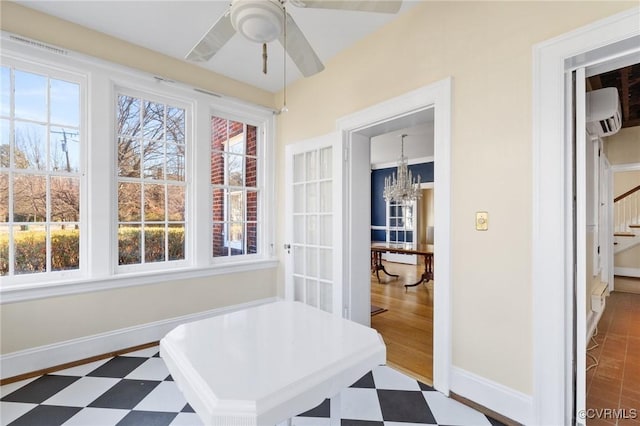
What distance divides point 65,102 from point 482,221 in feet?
11.5

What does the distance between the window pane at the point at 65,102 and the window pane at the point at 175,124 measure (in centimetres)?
75

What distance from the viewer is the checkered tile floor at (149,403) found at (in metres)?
1.83

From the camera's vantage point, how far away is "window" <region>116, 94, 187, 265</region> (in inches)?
112

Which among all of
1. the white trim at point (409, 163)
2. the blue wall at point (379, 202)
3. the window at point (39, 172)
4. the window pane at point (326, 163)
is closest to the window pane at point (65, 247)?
the window at point (39, 172)

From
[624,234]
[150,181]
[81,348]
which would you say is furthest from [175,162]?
[624,234]

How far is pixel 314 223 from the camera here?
331 centimetres

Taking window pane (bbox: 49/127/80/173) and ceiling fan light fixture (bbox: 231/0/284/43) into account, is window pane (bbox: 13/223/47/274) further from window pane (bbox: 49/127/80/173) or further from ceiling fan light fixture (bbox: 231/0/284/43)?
ceiling fan light fixture (bbox: 231/0/284/43)

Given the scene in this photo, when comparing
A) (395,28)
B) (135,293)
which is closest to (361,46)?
(395,28)

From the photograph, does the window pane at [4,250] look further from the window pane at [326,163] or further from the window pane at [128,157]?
the window pane at [326,163]

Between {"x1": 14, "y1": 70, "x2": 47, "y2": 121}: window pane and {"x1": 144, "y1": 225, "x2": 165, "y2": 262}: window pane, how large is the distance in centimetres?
126

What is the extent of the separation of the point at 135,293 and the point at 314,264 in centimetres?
179

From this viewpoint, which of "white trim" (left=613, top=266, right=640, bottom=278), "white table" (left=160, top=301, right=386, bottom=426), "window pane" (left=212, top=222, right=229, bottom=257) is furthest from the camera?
"white trim" (left=613, top=266, right=640, bottom=278)

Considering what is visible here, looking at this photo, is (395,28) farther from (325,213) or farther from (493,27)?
(325,213)

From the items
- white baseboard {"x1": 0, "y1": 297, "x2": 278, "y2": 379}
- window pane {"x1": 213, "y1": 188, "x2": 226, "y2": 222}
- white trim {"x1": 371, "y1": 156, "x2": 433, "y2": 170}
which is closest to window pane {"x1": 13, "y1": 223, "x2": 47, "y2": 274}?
white baseboard {"x1": 0, "y1": 297, "x2": 278, "y2": 379}
